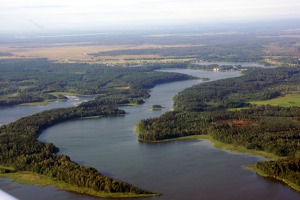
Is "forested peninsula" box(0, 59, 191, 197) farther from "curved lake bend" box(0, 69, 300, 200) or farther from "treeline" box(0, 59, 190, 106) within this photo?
"curved lake bend" box(0, 69, 300, 200)

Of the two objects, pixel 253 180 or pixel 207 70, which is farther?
pixel 207 70

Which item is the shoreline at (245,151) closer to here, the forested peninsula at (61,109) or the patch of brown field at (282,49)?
the forested peninsula at (61,109)

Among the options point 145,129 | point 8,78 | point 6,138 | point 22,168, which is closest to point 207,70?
point 8,78

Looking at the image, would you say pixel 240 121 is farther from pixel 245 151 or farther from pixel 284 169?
pixel 284 169

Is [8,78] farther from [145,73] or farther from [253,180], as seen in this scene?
[253,180]

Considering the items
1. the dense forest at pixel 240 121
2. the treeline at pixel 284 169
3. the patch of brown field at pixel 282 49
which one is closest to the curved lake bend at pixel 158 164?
the treeline at pixel 284 169

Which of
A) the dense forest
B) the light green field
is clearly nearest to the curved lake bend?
the dense forest

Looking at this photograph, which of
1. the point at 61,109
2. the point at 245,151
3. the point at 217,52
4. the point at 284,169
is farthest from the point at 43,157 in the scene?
the point at 217,52
